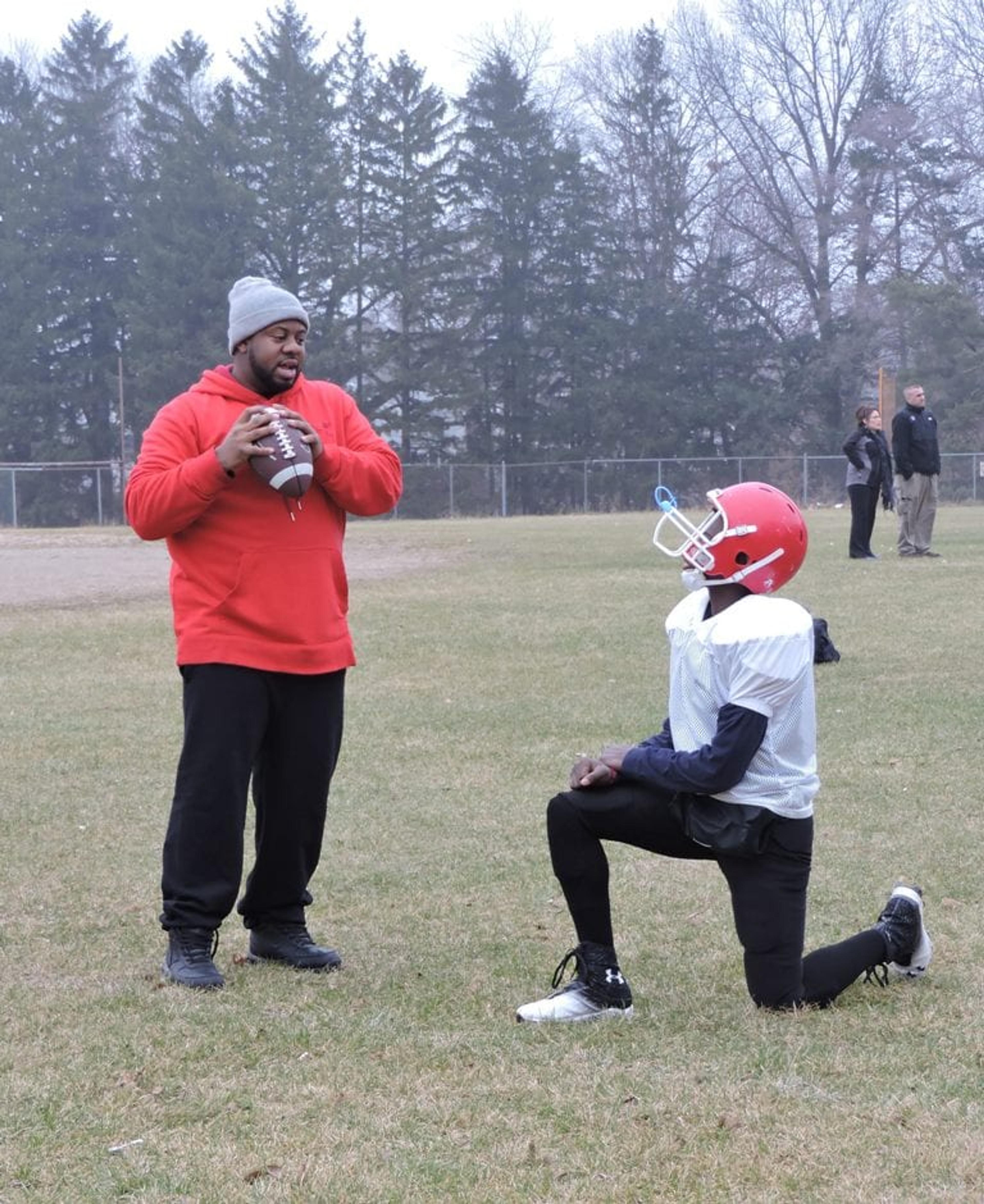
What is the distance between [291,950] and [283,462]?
1.52 m

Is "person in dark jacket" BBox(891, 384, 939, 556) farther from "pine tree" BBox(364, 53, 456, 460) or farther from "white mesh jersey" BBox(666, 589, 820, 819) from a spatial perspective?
"pine tree" BBox(364, 53, 456, 460)

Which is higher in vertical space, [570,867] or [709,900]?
[570,867]

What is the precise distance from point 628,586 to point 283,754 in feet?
47.0

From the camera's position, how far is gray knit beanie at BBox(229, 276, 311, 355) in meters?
5.16

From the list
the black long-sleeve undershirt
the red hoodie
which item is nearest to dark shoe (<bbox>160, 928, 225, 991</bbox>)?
the red hoodie

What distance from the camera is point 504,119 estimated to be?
57.8 m

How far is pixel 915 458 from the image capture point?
21219mm

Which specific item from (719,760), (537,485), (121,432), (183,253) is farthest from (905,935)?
(183,253)

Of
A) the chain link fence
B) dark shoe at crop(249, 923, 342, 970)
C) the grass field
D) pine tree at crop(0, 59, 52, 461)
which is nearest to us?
Answer: the grass field

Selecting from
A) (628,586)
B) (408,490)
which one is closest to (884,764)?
(628,586)

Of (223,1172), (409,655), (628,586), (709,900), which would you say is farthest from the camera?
(628,586)

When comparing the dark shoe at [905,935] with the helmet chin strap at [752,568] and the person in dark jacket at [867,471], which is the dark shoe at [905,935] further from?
the person in dark jacket at [867,471]

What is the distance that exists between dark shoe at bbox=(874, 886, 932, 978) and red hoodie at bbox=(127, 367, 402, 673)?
5.64ft

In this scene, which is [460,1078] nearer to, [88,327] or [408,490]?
[408,490]
